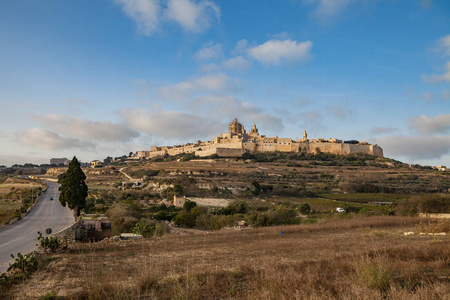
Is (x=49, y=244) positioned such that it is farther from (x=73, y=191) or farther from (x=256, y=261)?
(x=73, y=191)

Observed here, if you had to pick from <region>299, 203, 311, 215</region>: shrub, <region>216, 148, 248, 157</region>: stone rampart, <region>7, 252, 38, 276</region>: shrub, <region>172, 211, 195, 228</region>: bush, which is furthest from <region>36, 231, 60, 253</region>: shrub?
<region>216, 148, 248, 157</region>: stone rampart

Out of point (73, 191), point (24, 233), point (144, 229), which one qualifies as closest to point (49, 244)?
point (144, 229)

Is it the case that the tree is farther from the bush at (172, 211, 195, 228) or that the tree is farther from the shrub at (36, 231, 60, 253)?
the shrub at (36, 231, 60, 253)

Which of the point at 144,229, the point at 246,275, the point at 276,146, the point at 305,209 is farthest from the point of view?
the point at 276,146

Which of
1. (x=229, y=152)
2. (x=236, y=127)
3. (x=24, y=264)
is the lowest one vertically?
(x=24, y=264)

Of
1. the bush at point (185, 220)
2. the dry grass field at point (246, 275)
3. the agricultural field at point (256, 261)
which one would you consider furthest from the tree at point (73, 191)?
the dry grass field at point (246, 275)

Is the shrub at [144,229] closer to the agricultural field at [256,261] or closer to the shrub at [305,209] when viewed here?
the agricultural field at [256,261]

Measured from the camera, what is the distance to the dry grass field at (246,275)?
5473mm

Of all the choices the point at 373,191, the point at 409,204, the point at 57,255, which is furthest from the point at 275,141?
the point at 57,255

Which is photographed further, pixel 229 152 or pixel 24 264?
pixel 229 152

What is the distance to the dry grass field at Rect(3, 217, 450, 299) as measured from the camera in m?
5.47

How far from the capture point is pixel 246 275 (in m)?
7.59

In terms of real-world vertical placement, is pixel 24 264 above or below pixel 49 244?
above

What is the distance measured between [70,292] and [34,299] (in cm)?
88
